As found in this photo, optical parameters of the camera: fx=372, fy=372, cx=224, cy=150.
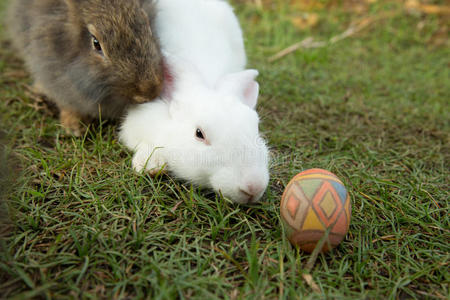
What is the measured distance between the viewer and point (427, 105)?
373 cm

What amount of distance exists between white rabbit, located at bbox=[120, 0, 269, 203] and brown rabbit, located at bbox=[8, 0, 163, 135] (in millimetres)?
139

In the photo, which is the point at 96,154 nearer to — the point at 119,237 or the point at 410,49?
the point at 119,237

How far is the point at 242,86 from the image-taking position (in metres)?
2.30

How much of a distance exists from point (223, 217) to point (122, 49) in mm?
1214

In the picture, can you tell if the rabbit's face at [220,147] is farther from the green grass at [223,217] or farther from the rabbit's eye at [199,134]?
the green grass at [223,217]

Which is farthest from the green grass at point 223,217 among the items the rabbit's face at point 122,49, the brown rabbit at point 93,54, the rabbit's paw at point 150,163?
the rabbit's face at point 122,49

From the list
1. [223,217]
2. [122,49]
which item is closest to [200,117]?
[223,217]

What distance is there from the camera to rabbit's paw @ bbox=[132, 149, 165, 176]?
6.91ft

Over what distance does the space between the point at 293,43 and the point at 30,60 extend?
3.31 m

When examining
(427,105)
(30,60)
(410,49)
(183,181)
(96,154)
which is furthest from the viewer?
(410,49)

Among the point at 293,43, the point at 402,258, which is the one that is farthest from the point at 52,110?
the point at 293,43

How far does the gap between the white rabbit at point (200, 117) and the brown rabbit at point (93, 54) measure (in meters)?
0.14

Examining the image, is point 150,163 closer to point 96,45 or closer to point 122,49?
point 122,49

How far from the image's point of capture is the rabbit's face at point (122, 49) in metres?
2.29
